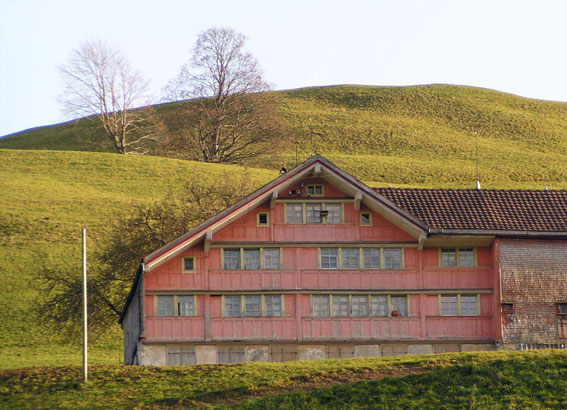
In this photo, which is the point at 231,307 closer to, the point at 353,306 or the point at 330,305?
the point at 330,305

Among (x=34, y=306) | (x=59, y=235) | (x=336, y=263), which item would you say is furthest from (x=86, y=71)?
(x=336, y=263)

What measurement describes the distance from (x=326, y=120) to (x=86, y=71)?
30645 millimetres

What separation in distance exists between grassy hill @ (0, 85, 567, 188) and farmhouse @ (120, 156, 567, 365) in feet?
130

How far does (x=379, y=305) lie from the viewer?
1807 inches

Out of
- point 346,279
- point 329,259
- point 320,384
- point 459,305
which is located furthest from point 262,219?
point 320,384

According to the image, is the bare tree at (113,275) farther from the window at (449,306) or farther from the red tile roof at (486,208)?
the window at (449,306)

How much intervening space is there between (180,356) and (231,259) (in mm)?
4569

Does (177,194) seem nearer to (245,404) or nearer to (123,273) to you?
(123,273)

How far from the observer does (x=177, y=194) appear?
76688mm

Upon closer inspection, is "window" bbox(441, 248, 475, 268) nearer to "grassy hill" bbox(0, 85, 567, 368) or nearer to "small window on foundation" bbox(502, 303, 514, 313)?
"small window on foundation" bbox(502, 303, 514, 313)

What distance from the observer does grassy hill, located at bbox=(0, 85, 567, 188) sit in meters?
94.4

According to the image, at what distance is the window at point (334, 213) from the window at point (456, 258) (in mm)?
4696

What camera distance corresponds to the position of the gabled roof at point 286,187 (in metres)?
44.4

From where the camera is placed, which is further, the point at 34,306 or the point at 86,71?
the point at 86,71
